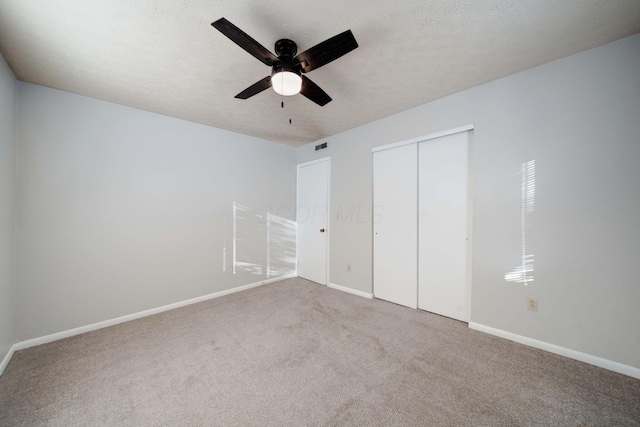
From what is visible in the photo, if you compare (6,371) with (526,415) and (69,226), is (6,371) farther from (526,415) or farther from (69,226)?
(526,415)

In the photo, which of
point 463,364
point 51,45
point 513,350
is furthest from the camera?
point 513,350

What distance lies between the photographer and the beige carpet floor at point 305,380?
1.36m

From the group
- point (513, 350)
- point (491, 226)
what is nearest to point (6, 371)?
point (513, 350)

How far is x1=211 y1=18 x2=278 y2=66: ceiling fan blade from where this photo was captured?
1192mm

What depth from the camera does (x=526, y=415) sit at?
1.36 meters

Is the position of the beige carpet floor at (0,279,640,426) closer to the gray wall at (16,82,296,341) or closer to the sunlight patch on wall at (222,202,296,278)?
the gray wall at (16,82,296,341)

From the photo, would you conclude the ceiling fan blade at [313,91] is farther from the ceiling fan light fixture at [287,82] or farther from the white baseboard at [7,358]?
the white baseboard at [7,358]

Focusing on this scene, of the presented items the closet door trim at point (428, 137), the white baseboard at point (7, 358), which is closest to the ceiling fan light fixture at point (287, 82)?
the closet door trim at point (428, 137)

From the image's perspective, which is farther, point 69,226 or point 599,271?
point 69,226

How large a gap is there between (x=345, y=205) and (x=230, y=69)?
2.27m

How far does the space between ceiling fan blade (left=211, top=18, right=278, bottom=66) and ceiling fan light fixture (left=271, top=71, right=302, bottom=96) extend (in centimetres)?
11

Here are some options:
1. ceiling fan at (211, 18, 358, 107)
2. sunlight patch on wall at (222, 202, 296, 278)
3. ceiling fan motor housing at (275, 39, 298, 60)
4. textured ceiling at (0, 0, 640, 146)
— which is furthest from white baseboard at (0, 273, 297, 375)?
ceiling fan motor housing at (275, 39, 298, 60)

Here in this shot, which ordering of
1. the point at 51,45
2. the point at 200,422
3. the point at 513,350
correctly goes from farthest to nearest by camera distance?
the point at 513,350
the point at 51,45
the point at 200,422

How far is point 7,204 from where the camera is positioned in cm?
193
